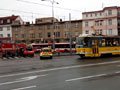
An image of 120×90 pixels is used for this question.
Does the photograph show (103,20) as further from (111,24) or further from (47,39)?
(47,39)

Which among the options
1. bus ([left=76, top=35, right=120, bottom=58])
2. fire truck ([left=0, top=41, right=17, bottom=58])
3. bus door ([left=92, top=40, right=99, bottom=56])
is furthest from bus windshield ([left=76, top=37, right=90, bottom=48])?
fire truck ([left=0, top=41, right=17, bottom=58])

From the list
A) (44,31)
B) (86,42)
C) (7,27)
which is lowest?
(86,42)

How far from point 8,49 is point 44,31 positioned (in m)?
32.1

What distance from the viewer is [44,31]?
62062mm

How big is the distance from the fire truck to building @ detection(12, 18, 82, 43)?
29.0 m

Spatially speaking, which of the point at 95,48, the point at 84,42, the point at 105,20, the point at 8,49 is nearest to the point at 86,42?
the point at 84,42

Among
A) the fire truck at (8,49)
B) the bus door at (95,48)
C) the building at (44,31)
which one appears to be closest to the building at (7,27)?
the building at (44,31)

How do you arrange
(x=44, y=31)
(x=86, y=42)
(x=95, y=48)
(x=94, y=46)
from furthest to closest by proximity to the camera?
1. (x=44, y=31)
2. (x=95, y=48)
3. (x=94, y=46)
4. (x=86, y=42)

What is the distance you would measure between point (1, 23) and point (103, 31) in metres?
41.6

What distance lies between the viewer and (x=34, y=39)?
208 ft

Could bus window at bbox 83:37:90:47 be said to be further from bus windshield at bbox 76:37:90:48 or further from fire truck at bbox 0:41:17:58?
fire truck at bbox 0:41:17:58

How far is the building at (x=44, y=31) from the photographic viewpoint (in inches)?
2291

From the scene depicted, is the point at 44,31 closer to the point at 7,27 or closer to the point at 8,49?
the point at 7,27

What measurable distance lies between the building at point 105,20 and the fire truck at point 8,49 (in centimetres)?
2751
